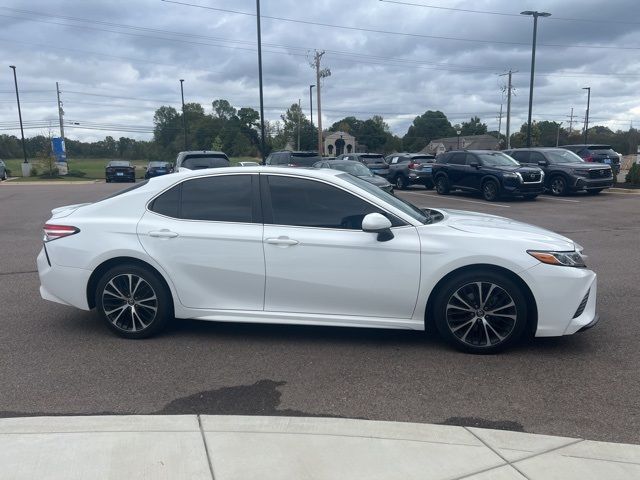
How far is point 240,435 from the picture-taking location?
3.43 m

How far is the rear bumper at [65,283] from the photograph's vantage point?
5.14m

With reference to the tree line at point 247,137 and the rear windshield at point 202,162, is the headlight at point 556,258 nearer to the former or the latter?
the rear windshield at point 202,162

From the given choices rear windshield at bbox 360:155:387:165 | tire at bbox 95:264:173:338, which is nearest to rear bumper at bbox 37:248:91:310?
tire at bbox 95:264:173:338

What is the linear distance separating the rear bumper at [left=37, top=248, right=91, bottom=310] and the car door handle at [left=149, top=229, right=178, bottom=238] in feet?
2.30

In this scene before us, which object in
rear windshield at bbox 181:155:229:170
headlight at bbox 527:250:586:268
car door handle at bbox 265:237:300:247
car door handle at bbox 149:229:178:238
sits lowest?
headlight at bbox 527:250:586:268

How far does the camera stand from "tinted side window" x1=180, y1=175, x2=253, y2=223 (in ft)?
16.5

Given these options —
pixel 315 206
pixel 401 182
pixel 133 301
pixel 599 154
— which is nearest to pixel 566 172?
pixel 599 154

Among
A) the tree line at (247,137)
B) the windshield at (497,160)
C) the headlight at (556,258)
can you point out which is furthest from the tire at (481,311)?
the tree line at (247,137)

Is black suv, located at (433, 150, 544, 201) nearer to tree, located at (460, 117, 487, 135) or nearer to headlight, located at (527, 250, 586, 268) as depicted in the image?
headlight, located at (527, 250, 586, 268)

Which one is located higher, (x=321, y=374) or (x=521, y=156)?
(x=521, y=156)

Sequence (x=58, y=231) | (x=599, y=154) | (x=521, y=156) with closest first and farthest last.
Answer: (x=58, y=231)
(x=521, y=156)
(x=599, y=154)

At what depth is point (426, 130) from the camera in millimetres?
114125

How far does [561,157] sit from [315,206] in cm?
1852

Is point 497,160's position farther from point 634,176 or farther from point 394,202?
point 394,202
